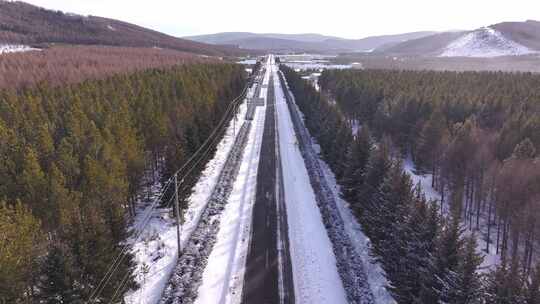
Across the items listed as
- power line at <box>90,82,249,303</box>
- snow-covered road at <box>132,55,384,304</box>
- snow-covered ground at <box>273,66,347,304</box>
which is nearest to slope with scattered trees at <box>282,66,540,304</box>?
snow-covered road at <box>132,55,384,304</box>

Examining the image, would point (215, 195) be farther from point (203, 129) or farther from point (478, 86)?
point (478, 86)

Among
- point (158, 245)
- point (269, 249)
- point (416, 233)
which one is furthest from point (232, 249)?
point (416, 233)

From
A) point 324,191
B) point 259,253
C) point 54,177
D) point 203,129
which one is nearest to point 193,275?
point 259,253

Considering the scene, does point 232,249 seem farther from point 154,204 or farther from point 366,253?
point 154,204

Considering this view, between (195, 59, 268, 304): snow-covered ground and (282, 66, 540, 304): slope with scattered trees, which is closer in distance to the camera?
(282, 66, 540, 304): slope with scattered trees

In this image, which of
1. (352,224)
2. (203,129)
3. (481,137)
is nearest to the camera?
(352,224)

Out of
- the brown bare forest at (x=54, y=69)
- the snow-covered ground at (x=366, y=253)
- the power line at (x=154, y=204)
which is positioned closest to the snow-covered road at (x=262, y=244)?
the snow-covered ground at (x=366, y=253)

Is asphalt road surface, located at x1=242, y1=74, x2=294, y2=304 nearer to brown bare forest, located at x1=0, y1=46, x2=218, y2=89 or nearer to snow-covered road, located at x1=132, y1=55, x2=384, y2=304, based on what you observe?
snow-covered road, located at x1=132, y1=55, x2=384, y2=304
